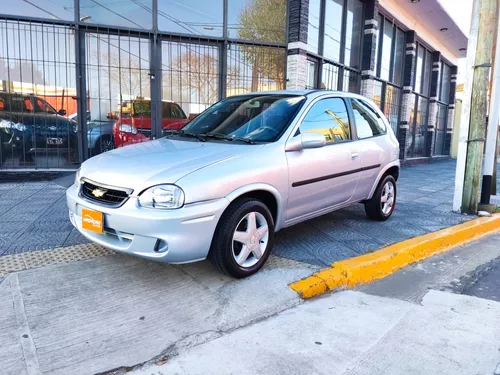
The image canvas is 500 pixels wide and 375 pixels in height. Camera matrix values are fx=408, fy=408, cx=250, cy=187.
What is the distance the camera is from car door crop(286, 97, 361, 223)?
3.93 metres

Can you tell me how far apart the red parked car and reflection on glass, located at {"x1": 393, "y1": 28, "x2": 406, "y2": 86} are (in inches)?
371

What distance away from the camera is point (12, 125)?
24.6 ft

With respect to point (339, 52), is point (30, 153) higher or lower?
lower

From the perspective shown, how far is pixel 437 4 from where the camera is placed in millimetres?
13336

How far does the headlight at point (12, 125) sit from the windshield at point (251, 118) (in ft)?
14.8

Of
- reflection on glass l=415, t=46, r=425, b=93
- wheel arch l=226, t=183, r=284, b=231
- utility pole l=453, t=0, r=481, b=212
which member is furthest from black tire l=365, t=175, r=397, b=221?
reflection on glass l=415, t=46, r=425, b=93

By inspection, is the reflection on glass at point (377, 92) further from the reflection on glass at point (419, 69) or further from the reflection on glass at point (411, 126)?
the reflection on glass at point (419, 69)

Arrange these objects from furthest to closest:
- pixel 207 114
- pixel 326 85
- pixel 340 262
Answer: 1. pixel 326 85
2. pixel 207 114
3. pixel 340 262

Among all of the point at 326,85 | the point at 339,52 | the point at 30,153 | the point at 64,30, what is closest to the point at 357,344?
the point at 30,153

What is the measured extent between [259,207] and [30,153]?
234 inches

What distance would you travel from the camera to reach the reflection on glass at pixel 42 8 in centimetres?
733

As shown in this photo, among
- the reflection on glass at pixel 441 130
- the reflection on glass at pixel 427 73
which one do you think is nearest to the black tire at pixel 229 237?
the reflection on glass at pixel 427 73

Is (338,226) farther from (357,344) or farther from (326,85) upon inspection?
(326,85)

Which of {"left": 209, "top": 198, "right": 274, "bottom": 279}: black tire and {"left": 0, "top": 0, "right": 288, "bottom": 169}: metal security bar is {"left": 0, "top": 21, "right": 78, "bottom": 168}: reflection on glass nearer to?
{"left": 0, "top": 0, "right": 288, "bottom": 169}: metal security bar
